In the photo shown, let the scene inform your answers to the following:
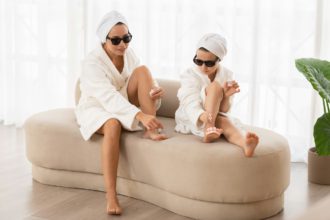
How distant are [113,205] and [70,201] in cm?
29

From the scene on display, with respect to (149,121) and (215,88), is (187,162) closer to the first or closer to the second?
(149,121)

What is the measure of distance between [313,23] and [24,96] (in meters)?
2.46

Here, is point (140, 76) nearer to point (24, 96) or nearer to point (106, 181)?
point (106, 181)

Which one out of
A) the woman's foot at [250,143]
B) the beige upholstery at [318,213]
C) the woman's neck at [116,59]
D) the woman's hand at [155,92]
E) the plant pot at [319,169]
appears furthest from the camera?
the plant pot at [319,169]

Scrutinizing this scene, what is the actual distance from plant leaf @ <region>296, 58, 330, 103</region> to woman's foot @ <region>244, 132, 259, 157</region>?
584 mm

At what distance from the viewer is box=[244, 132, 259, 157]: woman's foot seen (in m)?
2.98

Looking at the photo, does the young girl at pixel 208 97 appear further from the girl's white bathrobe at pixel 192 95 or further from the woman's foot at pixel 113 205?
Result: the woman's foot at pixel 113 205

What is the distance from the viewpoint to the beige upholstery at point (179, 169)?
305 cm

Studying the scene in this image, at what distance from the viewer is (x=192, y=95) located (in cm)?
341

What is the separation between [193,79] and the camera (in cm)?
345

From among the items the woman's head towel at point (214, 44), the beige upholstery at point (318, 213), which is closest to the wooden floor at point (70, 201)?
the woman's head towel at point (214, 44)

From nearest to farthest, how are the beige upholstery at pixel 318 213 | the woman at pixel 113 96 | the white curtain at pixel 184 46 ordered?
the beige upholstery at pixel 318 213 → the woman at pixel 113 96 → the white curtain at pixel 184 46

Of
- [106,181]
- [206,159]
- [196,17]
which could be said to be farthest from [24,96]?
[206,159]

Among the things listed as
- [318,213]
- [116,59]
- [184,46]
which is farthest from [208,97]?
[318,213]
